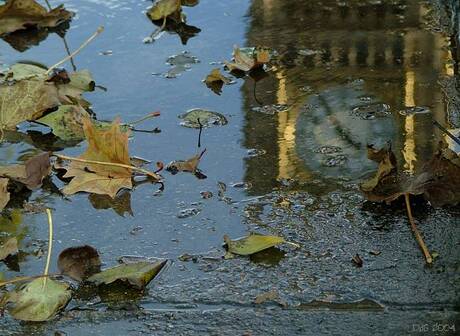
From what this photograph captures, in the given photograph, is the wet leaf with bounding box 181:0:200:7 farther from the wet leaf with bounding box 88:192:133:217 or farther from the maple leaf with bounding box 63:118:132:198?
the wet leaf with bounding box 88:192:133:217

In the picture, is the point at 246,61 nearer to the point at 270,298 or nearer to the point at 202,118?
the point at 202,118

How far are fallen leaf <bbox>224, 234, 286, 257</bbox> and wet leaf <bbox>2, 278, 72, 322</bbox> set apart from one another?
42cm

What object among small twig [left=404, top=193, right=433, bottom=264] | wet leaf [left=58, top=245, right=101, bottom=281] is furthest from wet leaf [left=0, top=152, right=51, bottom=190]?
small twig [left=404, top=193, right=433, bottom=264]

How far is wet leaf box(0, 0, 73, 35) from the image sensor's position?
12.6 feet

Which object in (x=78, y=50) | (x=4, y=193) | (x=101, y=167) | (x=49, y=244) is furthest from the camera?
(x=78, y=50)

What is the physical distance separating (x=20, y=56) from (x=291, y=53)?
110cm

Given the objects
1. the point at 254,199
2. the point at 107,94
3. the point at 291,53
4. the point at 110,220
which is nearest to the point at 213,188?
the point at 254,199

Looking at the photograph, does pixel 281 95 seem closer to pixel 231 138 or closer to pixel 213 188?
pixel 231 138

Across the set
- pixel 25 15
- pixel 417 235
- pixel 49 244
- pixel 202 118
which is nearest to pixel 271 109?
pixel 202 118

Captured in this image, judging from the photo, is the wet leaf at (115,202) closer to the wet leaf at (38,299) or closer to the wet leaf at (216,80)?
the wet leaf at (38,299)

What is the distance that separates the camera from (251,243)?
89.0 inches

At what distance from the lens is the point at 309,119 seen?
2957 mm

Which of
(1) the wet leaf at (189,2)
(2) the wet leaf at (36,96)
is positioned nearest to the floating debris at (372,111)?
(2) the wet leaf at (36,96)

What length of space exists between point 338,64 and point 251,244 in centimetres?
131
